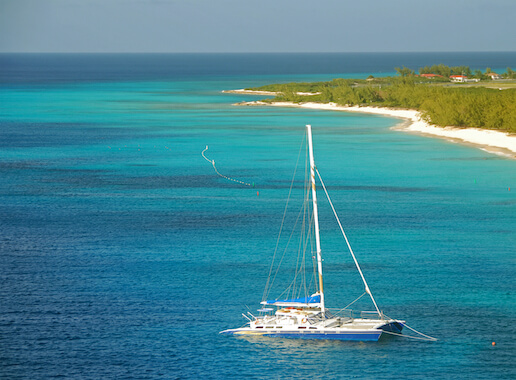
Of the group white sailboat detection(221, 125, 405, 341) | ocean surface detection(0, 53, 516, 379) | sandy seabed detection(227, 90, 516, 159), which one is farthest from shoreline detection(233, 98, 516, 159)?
white sailboat detection(221, 125, 405, 341)

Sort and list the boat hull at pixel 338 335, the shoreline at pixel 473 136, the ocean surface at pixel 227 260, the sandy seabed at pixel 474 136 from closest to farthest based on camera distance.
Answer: the ocean surface at pixel 227 260 → the boat hull at pixel 338 335 → the shoreline at pixel 473 136 → the sandy seabed at pixel 474 136

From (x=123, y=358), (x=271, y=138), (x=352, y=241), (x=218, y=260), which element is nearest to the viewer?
(x=123, y=358)

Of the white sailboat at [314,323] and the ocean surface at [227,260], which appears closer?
the ocean surface at [227,260]

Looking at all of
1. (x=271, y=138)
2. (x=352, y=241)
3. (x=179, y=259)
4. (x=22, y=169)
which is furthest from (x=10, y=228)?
(x=271, y=138)

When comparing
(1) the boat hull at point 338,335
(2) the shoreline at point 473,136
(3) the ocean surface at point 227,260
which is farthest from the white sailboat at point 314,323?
(2) the shoreline at point 473,136

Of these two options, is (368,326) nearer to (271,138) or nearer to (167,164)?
(167,164)

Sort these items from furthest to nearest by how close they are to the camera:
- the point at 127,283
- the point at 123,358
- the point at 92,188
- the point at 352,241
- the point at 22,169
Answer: the point at 22,169
the point at 92,188
the point at 352,241
the point at 127,283
the point at 123,358

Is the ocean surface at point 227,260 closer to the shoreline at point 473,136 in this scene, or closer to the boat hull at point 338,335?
the boat hull at point 338,335

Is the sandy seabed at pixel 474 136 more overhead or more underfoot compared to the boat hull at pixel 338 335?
more overhead

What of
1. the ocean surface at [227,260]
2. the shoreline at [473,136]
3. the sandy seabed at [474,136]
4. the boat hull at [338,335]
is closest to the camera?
the ocean surface at [227,260]
